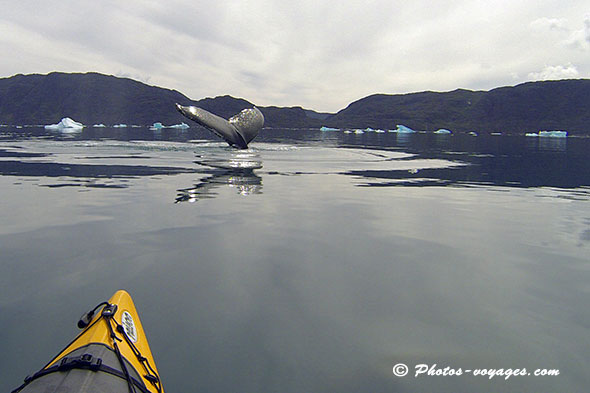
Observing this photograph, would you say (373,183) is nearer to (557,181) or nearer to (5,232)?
(557,181)

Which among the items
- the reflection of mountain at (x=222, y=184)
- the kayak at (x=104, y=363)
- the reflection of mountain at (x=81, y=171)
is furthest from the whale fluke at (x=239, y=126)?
the kayak at (x=104, y=363)

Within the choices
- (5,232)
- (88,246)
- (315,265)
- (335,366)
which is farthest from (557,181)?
(5,232)

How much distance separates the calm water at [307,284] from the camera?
4500 millimetres

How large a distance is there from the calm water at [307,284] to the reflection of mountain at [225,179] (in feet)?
1.16

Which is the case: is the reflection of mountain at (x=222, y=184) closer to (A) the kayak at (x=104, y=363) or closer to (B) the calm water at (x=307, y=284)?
(B) the calm water at (x=307, y=284)

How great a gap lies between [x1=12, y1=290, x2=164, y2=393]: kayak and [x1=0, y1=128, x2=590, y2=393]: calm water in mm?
627

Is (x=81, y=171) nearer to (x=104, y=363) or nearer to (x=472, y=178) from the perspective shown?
(x=104, y=363)

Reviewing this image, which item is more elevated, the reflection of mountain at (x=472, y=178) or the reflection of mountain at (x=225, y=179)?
the reflection of mountain at (x=225, y=179)

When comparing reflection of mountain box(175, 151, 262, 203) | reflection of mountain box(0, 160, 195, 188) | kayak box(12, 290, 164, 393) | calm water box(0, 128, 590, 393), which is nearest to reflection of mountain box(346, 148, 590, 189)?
calm water box(0, 128, 590, 393)

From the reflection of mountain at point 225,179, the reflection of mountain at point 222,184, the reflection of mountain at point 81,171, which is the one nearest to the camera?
the reflection of mountain at point 222,184

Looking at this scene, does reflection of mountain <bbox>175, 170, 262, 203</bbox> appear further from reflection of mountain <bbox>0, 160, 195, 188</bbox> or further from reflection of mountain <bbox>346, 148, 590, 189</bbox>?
reflection of mountain <bbox>346, 148, 590, 189</bbox>

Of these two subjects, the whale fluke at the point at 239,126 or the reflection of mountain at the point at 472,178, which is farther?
the whale fluke at the point at 239,126

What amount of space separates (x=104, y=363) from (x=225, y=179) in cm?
1553

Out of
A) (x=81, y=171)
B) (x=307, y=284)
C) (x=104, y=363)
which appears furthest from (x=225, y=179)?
(x=104, y=363)
